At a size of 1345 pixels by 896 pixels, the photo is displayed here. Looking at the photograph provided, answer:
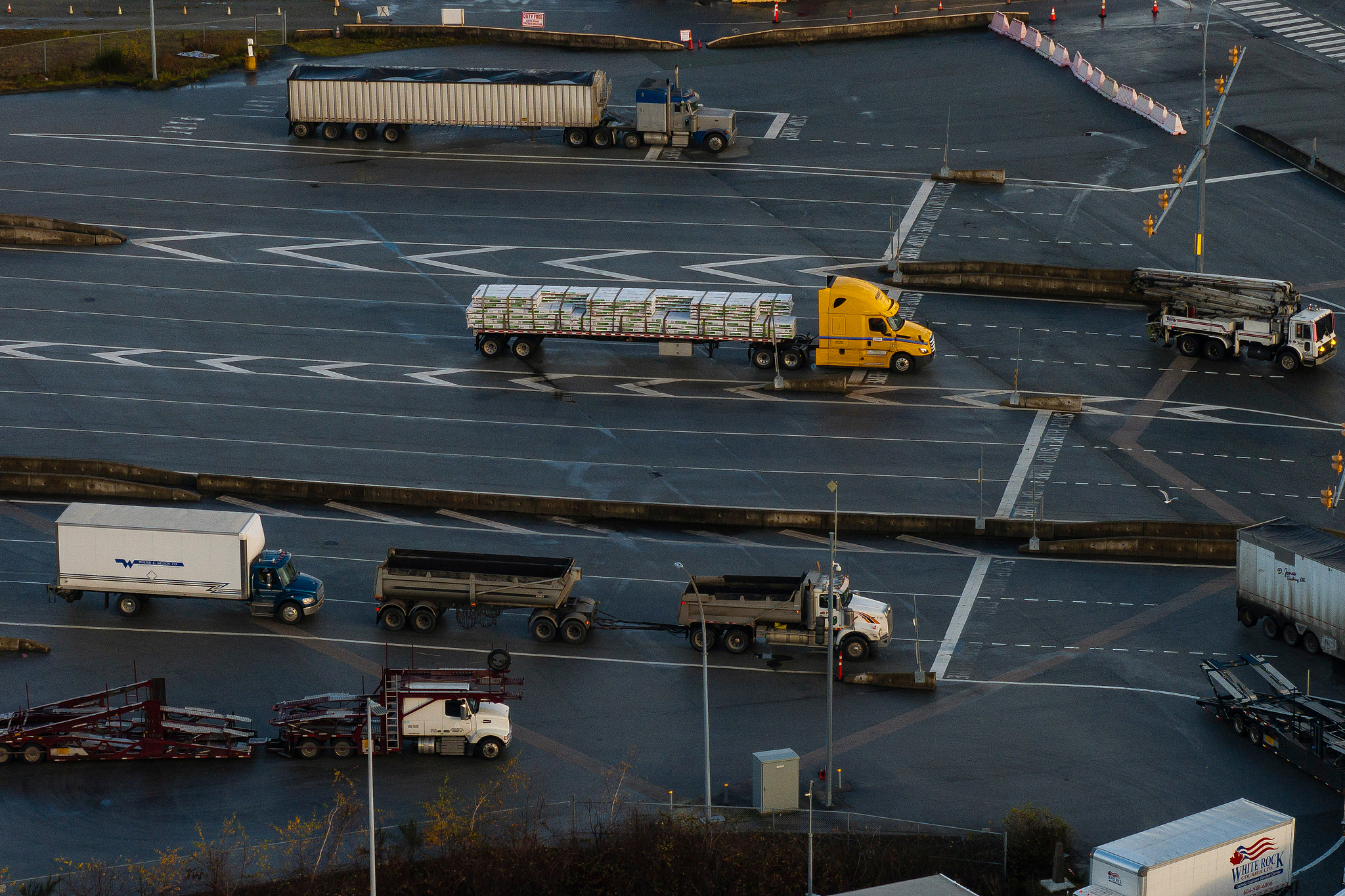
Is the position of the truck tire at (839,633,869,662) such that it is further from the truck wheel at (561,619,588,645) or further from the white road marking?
the truck wheel at (561,619,588,645)

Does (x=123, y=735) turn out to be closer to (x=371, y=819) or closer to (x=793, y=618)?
(x=371, y=819)

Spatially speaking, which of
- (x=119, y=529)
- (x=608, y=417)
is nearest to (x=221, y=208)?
(x=608, y=417)

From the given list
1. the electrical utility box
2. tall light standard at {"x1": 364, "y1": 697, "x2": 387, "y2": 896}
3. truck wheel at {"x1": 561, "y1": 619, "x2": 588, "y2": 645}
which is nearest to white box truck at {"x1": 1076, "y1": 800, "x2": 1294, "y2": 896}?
the electrical utility box

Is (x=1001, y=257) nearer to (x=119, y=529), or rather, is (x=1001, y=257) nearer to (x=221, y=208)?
(x=221, y=208)

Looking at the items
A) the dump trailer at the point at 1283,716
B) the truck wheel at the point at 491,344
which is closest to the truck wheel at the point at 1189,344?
the dump trailer at the point at 1283,716

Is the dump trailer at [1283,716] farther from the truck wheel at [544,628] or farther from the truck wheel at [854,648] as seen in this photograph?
the truck wheel at [544,628]

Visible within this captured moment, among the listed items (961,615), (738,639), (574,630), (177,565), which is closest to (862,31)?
(961,615)
